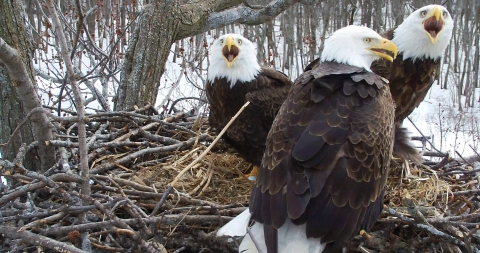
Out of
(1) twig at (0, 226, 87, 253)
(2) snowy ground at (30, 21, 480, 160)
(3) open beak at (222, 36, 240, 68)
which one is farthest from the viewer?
(2) snowy ground at (30, 21, 480, 160)

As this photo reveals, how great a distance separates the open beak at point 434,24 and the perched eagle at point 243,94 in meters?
1.18

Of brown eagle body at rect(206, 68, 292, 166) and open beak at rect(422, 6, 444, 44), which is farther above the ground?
open beak at rect(422, 6, 444, 44)

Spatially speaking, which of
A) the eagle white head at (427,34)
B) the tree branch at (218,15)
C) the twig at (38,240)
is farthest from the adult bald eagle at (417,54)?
the twig at (38,240)

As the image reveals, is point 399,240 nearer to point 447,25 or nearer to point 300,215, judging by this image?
point 300,215

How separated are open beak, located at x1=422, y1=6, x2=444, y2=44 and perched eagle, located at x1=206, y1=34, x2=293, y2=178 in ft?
3.87

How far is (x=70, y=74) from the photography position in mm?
1873

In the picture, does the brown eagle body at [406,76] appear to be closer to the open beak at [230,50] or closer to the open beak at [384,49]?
the open beak at [384,49]

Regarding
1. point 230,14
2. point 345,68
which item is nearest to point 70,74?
point 345,68

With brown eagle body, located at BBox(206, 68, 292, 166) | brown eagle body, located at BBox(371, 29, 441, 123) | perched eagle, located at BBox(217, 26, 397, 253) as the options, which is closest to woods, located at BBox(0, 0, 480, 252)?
brown eagle body, located at BBox(206, 68, 292, 166)

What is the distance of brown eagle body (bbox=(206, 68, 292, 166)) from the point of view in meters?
3.45

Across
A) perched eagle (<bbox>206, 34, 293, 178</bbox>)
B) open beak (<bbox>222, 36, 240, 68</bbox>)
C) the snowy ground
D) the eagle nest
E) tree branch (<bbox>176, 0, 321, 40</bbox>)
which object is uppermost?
tree branch (<bbox>176, 0, 321, 40</bbox>)

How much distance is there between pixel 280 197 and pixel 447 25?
235 centimetres

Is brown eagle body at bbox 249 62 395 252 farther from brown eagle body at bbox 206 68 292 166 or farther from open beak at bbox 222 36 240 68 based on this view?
open beak at bbox 222 36 240 68

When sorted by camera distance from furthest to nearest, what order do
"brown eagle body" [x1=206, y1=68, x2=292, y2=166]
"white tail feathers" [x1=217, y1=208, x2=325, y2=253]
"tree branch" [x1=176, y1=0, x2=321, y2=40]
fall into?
1. "tree branch" [x1=176, y1=0, x2=321, y2=40]
2. "brown eagle body" [x1=206, y1=68, x2=292, y2=166]
3. "white tail feathers" [x1=217, y1=208, x2=325, y2=253]
